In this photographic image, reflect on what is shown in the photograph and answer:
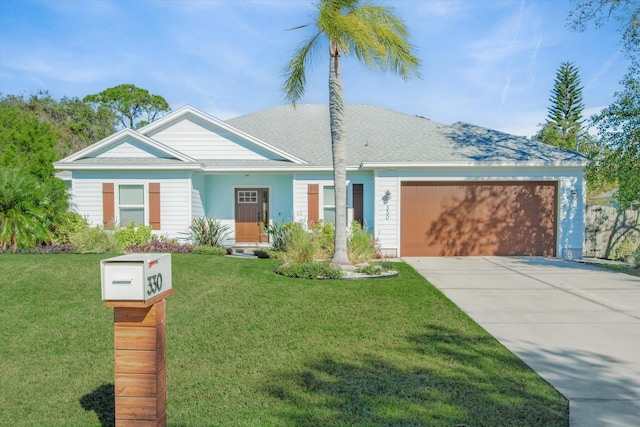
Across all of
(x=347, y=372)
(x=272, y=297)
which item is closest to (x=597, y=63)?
(x=272, y=297)

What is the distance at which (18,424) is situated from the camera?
3.44 m

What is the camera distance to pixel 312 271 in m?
9.85

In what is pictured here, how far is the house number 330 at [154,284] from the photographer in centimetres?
294

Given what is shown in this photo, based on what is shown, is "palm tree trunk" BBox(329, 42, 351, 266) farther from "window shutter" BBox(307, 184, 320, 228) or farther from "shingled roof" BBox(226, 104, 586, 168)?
"window shutter" BBox(307, 184, 320, 228)

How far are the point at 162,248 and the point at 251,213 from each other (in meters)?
3.95

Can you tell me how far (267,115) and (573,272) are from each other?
13765 millimetres

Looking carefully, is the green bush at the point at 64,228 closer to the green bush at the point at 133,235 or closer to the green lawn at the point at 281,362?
the green bush at the point at 133,235

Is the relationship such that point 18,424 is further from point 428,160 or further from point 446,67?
point 446,67

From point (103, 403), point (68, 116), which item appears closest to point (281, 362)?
point (103, 403)

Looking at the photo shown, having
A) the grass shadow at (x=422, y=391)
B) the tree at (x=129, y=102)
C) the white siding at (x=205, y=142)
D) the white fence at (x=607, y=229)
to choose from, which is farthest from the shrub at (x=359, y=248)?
the tree at (x=129, y=102)

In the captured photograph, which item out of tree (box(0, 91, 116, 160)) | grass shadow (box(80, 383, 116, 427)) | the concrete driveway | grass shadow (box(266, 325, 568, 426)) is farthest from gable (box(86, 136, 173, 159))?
tree (box(0, 91, 116, 160))

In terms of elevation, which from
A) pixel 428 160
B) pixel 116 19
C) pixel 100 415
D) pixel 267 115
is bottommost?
pixel 100 415

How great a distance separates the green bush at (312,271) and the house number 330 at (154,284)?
6732 millimetres

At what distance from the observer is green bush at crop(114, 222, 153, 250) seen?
13.6 m
